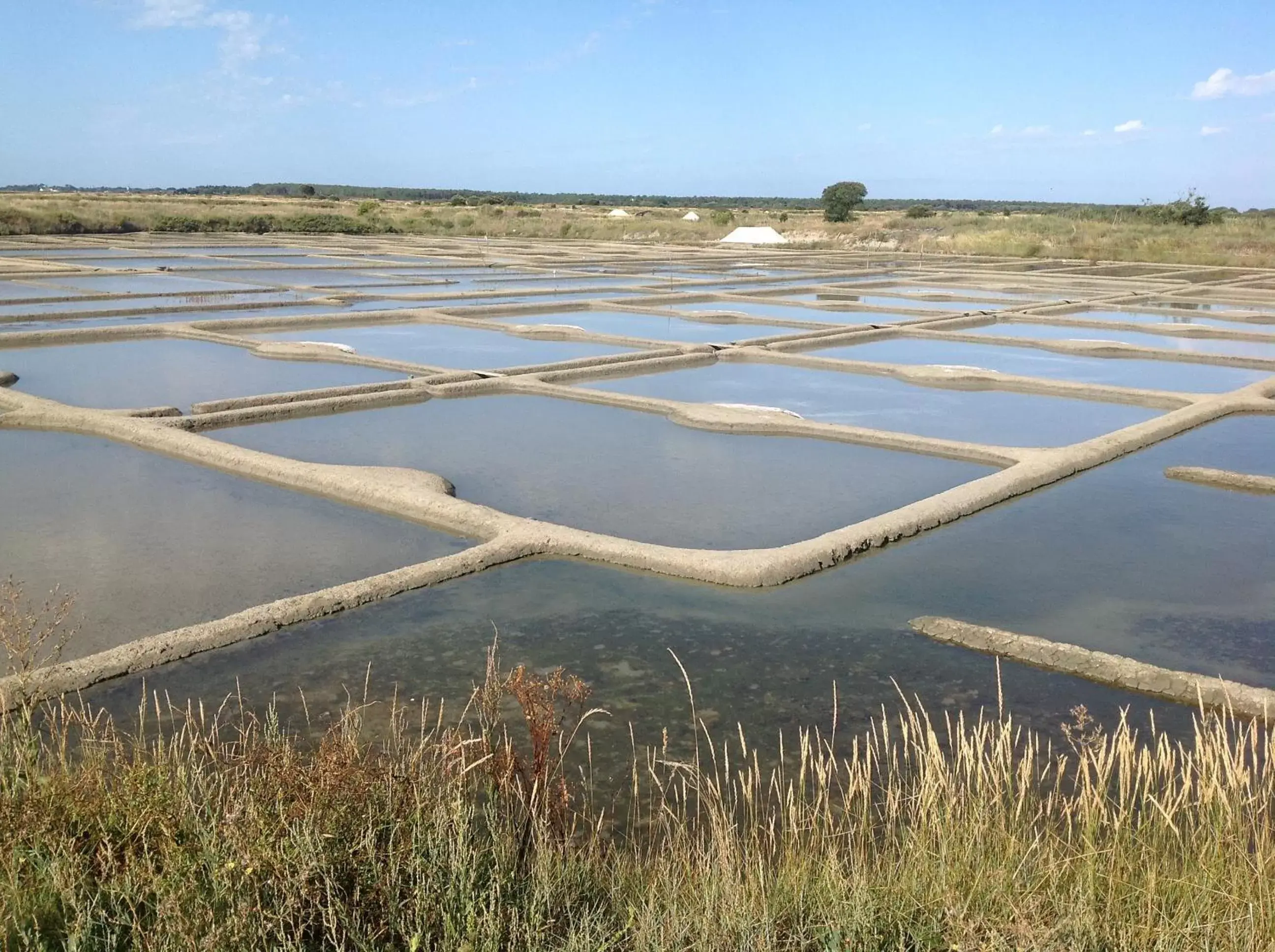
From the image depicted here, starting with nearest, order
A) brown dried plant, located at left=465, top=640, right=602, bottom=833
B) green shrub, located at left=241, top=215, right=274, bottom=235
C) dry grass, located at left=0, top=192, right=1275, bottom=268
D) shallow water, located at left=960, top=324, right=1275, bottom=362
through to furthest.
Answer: brown dried plant, located at left=465, top=640, right=602, bottom=833 → shallow water, located at left=960, top=324, right=1275, bottom=362 → dry grass, located at left=0, top=192, right=1275, bottom=268 → green shrub, located at left=241, top=215, right=274, bottom=235

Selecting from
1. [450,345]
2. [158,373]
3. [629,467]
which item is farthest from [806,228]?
[629,467]

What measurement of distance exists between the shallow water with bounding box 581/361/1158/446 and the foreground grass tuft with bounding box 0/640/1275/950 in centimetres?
460

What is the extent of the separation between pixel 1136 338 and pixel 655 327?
469cm

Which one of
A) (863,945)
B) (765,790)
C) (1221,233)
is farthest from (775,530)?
(1221,233)

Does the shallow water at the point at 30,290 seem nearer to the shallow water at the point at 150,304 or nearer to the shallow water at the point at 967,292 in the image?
the shallow water at the point at 150,304

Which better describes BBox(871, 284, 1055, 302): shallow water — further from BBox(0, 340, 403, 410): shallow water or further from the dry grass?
the dry grass

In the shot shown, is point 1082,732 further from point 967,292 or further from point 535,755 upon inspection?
point 967,292

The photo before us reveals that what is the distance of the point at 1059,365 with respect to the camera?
31.3 ft

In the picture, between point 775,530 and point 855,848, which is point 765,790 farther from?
point 775,530

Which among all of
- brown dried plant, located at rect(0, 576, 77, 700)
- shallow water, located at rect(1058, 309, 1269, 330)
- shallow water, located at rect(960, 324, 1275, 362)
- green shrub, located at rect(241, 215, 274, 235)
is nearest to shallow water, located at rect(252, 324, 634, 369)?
shallow water, located at rect(960, 324, 1275, 362)

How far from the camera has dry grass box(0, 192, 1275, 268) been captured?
25812mm

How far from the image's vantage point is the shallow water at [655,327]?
10.6 metres

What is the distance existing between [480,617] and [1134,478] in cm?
361

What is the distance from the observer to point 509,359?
8930 millimetres
